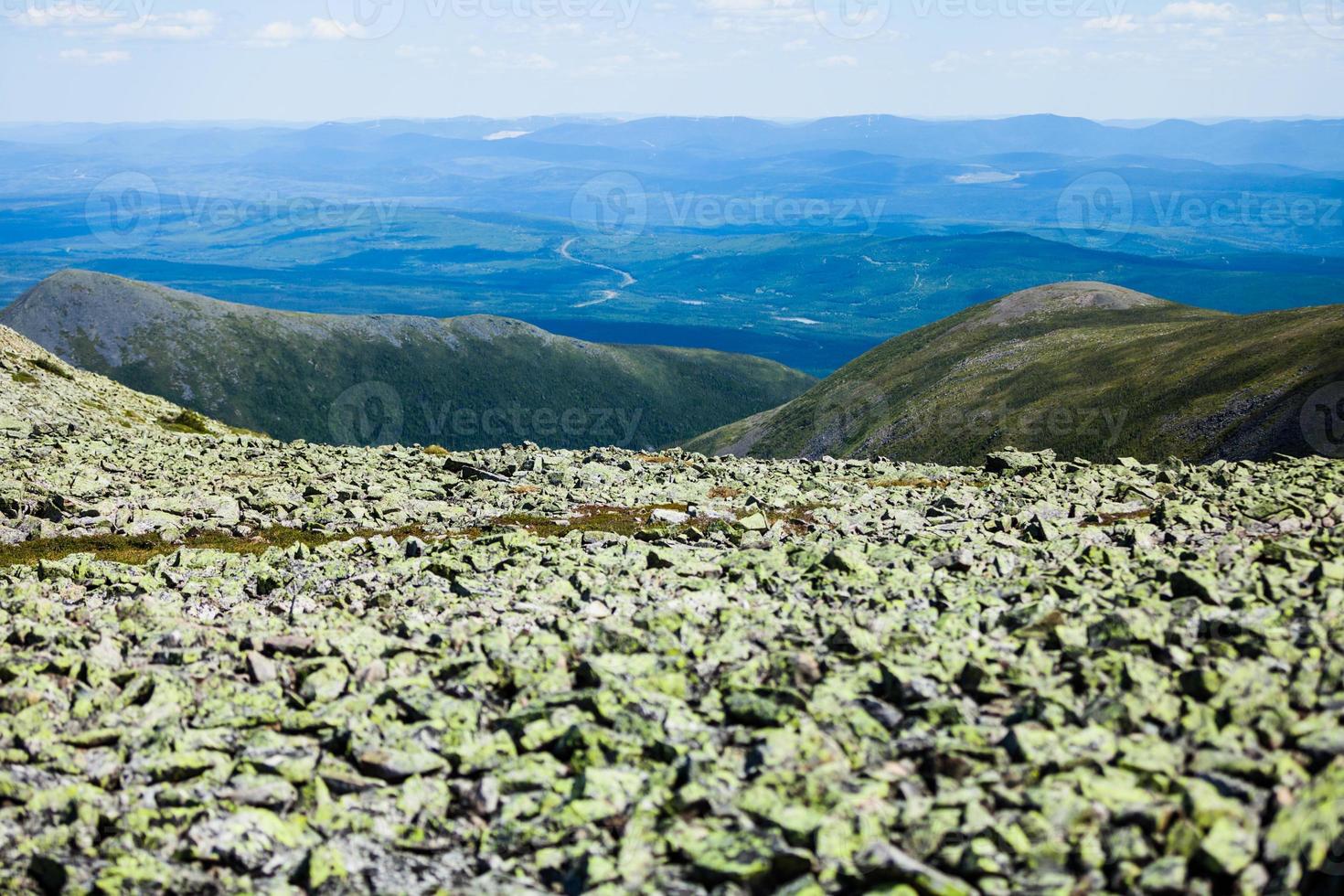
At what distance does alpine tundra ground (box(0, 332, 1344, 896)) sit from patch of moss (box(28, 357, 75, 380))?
83063 mm

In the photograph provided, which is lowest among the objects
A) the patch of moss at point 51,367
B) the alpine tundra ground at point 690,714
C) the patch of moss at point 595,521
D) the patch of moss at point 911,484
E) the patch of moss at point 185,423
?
the patch of moss at point 185,423

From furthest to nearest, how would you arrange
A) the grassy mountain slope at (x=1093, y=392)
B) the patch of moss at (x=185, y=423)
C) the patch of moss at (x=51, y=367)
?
the grassy mountain slope at (x=1093, y=392) < the patch of moss at (x=51, y=367) < the patch of moss at (x=185, y=423)

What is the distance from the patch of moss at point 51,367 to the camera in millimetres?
103500

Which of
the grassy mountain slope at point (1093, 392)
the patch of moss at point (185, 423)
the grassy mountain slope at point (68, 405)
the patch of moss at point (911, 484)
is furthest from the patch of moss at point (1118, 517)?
the patch of moss at point (185, 423)

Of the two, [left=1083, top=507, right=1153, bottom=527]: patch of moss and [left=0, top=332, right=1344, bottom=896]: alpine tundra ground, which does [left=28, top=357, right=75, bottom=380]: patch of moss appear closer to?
[left=0, top=332, right=1344, bottom=896]: alpine tundra ground

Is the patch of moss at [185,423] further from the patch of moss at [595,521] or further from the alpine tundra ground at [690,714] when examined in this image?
the alpine tundra ground at [690,714]

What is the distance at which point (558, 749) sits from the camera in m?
16.9

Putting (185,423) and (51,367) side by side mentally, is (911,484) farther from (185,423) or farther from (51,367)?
(51,367)

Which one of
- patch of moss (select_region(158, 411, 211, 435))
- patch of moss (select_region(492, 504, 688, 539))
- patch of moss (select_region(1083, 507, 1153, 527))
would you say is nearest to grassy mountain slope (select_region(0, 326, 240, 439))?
patch of moss (select_region(158, 411, 211, 435))

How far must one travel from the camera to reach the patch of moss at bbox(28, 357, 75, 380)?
103500 millimetres

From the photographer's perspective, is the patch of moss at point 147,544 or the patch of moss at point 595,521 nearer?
the patch of moss at point 147,544

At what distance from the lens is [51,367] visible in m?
107

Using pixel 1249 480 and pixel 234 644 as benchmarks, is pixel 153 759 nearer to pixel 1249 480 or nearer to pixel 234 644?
pixel 234 644

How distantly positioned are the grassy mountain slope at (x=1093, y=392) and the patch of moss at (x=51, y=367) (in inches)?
4010
